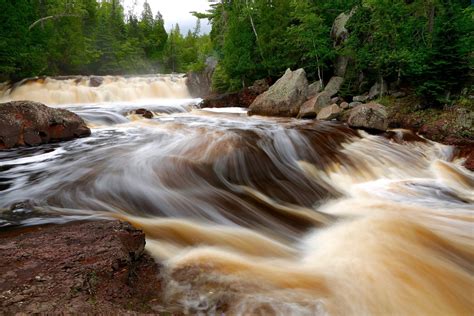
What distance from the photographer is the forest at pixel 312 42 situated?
10789 millimetres

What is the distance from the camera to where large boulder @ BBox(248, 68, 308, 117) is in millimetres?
14040

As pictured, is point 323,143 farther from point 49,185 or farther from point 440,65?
point 49,185

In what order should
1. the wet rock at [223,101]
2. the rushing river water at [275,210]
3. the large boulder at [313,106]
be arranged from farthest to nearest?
the wet rock at [223,101]
the large boulder at [313,106]
the rushing river water at [275,210]

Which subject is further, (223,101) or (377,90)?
(223,101)

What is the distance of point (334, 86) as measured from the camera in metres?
15.9

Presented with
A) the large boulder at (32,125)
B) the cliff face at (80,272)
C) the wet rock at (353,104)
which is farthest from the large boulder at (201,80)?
the cliff face at (80,272)

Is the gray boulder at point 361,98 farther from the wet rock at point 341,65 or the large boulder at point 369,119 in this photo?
the large boulder at point 369,119

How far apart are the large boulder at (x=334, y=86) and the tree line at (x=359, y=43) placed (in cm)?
33

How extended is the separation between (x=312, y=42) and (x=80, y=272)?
16.5 meters

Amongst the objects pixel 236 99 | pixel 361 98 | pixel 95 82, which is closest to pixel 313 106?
pixel 361 98

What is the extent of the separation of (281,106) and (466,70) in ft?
21.8

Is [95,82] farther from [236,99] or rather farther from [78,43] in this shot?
[78,43]

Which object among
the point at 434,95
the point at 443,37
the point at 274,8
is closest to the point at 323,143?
the point at 434,95

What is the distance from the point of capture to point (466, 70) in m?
10.5
